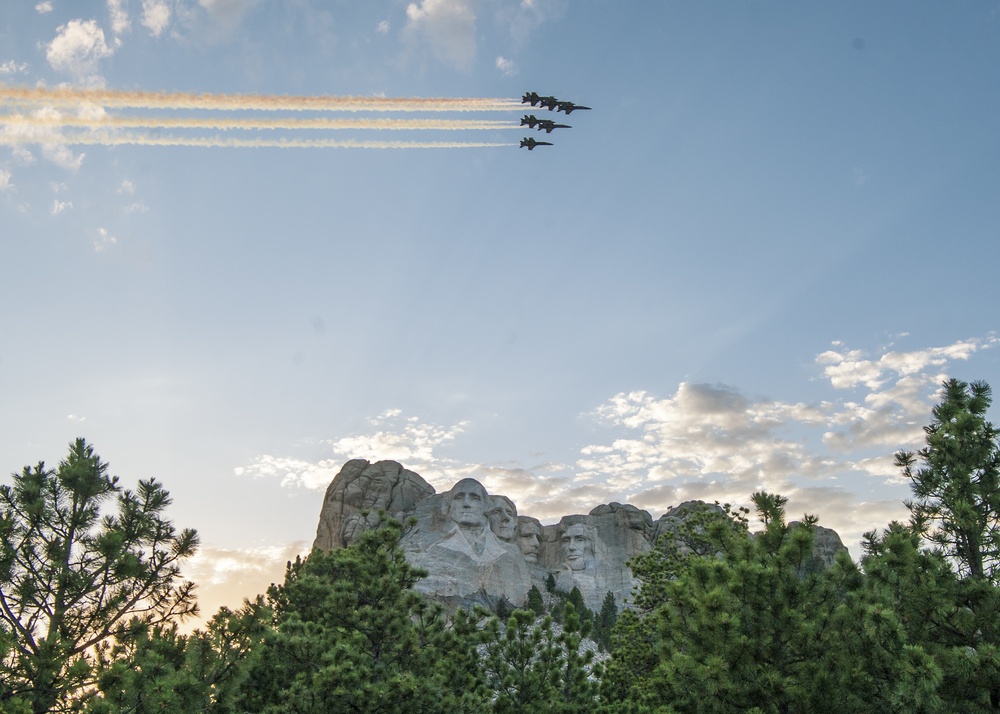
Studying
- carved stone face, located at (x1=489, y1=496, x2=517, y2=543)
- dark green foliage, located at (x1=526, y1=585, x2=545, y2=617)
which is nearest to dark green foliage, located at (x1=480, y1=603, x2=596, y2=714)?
dark green foliage, located at (x1=526, y1=585, x2=545, y2=617)

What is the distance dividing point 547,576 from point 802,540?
227ft

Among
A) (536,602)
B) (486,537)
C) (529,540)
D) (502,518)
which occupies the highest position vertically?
(502,518)

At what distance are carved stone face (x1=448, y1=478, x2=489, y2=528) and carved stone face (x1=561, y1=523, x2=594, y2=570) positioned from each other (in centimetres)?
1169

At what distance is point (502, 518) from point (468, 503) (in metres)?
5.02

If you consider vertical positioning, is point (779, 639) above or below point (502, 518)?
Result: below

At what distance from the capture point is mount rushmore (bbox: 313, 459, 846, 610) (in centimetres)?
7181

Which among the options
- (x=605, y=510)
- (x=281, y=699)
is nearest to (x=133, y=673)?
(x=281, y=699)

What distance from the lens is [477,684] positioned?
21.6 m

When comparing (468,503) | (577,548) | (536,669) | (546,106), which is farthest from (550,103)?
(577,548)

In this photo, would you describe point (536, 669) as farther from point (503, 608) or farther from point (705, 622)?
point (503, 608)

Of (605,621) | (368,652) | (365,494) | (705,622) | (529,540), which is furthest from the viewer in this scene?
(529,540)

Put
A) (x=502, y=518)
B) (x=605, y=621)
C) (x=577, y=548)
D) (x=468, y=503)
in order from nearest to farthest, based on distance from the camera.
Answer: (x=605, y=621) → (x=468, y=503) → (x=502, y=518) → (x=577, y=548)

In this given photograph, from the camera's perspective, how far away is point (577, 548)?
3378 inches

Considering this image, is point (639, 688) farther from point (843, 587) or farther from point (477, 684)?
point (843, 587)
